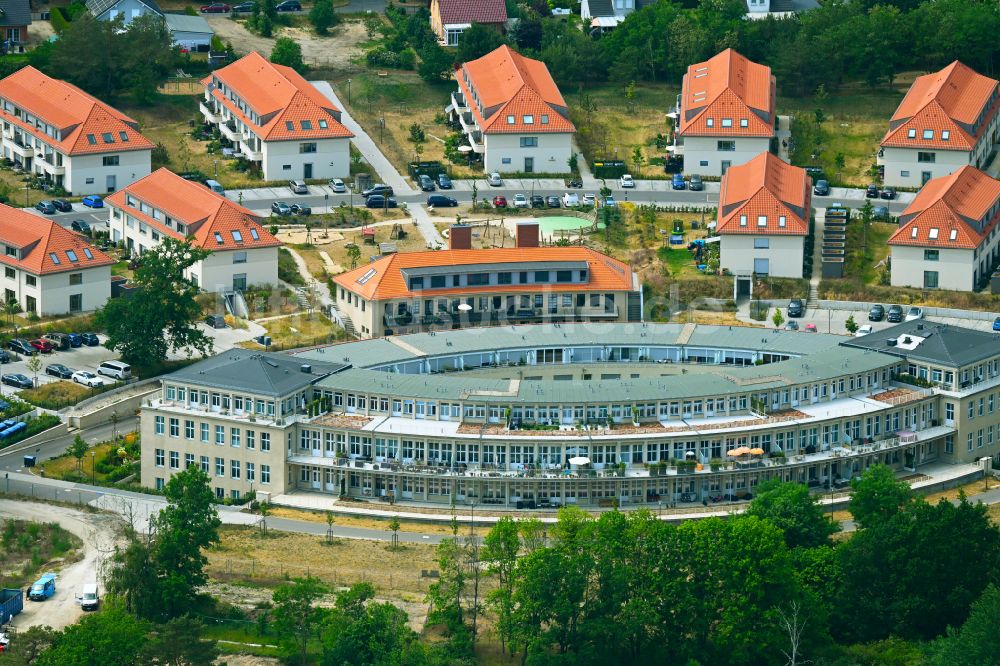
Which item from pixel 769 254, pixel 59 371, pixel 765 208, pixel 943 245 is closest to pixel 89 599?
pixel 59 371

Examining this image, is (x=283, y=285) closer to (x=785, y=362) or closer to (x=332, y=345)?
(x=332, y=345)

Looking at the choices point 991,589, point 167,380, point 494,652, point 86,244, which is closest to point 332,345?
point 167,380

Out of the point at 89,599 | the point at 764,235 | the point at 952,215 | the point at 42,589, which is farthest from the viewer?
the point at 764,235

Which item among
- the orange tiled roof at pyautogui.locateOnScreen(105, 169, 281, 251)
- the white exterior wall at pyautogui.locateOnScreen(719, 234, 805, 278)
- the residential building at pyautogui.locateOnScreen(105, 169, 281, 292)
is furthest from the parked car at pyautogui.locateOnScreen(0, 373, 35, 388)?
the white exterior wall at pyautogui.locateOnScreen(719, 234, 805, 278)

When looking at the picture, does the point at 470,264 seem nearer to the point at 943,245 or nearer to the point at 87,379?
the point at 87,379

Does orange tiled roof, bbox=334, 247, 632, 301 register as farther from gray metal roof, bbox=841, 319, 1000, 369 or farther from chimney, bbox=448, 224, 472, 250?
gray metal roof, bbox=841, 319, 1000, 369

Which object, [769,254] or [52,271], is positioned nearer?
[52,271]

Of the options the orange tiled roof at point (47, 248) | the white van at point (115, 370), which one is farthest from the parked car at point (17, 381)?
the orange tiled roof at point (47, 248)
